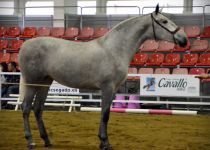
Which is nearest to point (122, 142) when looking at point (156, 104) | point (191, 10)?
point (156, 104)

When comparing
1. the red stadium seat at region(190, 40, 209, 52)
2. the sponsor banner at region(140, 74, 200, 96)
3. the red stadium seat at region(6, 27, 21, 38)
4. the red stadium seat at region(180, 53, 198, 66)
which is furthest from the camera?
the red stadium seat at region(6, 27, 21, 38)

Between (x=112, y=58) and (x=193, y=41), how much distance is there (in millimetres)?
9468

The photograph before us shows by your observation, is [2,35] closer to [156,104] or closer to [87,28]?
[87,28]

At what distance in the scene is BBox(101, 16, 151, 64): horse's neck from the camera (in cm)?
576

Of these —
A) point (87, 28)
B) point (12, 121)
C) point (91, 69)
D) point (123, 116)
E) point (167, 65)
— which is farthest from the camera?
point (87, 28)

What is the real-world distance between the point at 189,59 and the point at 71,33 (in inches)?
179

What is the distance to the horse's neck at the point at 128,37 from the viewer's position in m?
5.76

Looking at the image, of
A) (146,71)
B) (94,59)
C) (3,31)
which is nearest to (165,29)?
(94,59)

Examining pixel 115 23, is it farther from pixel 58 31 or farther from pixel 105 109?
pixel 105 109

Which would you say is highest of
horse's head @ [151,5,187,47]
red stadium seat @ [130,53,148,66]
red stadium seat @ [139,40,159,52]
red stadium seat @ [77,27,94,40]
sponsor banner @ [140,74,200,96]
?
red stadium seat @ [77,27,94,40]

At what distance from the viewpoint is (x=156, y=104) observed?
1164 centimetres

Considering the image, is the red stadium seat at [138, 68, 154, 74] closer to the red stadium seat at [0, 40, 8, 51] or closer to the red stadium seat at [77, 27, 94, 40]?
the red stadium seat at [77, 27, 94, 40]

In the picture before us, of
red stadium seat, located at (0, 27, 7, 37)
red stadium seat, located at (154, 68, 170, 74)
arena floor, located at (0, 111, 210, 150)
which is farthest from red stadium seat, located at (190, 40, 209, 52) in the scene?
red stadium seat, located at (0, 27, 7, 37)

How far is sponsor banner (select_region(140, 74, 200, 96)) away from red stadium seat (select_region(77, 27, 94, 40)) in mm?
4879
